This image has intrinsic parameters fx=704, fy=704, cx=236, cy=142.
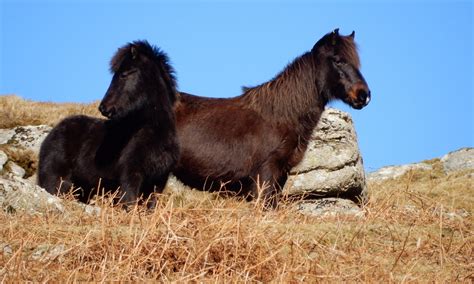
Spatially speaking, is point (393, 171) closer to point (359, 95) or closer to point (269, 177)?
point (359, 95)

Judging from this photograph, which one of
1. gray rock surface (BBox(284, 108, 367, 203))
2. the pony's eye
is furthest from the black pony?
gray rock surface (BBox(284, 108, 367, 203))

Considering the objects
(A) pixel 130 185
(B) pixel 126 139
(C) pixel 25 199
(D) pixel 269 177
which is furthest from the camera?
(D) pixel 269 177

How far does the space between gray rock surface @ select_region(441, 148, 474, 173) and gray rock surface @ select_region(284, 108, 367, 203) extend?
7202 millimetres

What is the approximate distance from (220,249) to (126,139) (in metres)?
3.57

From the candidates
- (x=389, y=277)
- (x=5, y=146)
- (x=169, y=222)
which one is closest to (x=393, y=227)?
(x=389, y=277)

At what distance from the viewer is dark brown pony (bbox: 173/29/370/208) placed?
893 cm

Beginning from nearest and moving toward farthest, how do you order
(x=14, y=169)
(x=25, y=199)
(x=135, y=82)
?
(x=25, y=199)
(x=135, y=82)
(x=14, y=169)

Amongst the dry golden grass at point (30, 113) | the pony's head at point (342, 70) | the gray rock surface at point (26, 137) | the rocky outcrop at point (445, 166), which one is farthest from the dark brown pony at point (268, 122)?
the rocky outcrop at point (445, 166)

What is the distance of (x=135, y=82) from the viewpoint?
8.27 metres

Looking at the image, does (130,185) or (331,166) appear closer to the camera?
(130,185)

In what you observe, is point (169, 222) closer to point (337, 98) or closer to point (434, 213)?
point (434, 213)

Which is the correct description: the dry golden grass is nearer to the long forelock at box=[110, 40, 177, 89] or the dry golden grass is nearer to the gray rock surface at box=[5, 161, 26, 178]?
the gray rock surface at box=[5, 161, 26, 178]

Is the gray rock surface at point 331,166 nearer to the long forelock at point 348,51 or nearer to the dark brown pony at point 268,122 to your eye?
the dark brown pony at point 268,122

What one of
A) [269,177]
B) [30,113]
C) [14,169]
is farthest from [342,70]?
[30,113]
